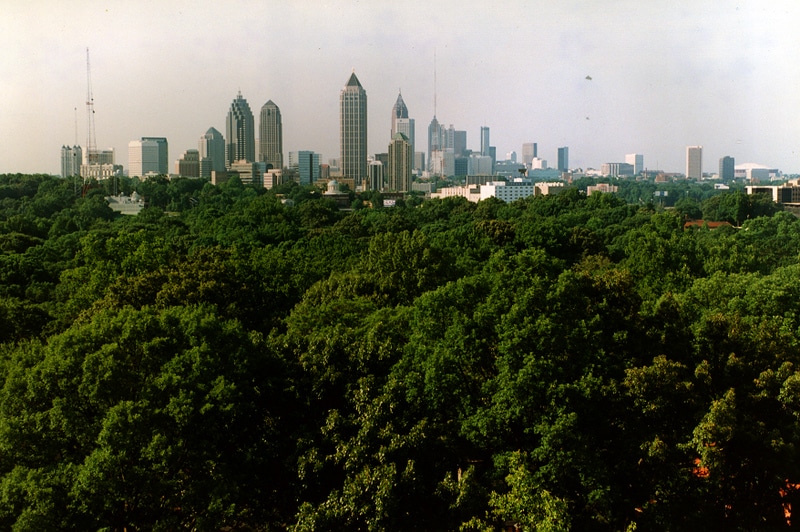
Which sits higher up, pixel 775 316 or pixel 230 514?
pixel 775 316

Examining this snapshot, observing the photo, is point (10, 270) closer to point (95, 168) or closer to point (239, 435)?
point (239, 435)

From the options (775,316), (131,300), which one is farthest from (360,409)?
(775,316)

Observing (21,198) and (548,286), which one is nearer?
(548,286)

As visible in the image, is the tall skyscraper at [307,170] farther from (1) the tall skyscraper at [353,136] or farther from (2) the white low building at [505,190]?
(2) the white low building at [505,190]

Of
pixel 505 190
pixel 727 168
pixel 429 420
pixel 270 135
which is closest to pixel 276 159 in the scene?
pixel 270 135

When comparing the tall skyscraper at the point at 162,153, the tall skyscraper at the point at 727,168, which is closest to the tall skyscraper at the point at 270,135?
the tall skyscraper at the point at 162,153

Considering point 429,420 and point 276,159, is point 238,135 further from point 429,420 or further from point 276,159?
point 429,420
